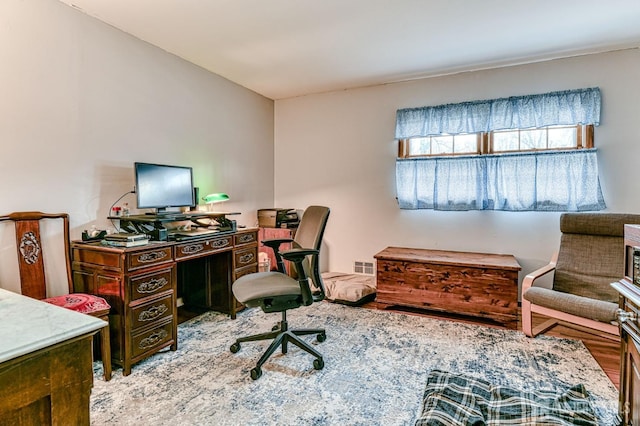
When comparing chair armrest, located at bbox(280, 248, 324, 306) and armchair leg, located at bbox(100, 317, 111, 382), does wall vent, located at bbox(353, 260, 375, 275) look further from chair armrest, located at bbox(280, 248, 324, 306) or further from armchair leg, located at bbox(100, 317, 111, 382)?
armchair leg, located at bbox(100, 317, 111, 382)

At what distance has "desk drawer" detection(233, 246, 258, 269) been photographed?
10.4 feet

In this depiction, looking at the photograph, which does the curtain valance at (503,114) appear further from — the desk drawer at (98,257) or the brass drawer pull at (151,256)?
the desk drawer at (98,257)

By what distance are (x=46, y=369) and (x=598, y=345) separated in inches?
132

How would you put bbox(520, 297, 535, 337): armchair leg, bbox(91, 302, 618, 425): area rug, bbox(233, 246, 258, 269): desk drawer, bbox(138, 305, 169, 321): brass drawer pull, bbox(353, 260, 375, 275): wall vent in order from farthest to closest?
bbox(353, 260, 375, 275): wall vent → bbox(233, 246, 258, 269): desk drawer → bbox(520, 297, 535, 337): armchair leg → bbox(138, 305, 169, 321): brass drawer pull → bbox(91, 302, 618, 425): area rug

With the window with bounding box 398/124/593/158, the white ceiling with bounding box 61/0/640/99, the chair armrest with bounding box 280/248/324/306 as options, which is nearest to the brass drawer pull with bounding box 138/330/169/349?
the chair armrest with bounding box 280/248/324/306

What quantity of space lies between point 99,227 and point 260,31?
2.01 m

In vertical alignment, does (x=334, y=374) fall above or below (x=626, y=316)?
below

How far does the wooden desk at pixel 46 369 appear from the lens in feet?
2.35

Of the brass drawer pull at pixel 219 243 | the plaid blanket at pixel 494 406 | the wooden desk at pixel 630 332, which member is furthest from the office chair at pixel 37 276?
the wooden desk at pixel 630 332

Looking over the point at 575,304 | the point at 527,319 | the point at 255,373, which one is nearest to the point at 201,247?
the point at 255,373

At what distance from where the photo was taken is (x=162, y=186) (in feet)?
9.12

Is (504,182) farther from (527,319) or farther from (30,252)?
(30,252)

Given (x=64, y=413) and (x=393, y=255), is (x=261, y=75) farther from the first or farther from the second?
(x=64, y=413)

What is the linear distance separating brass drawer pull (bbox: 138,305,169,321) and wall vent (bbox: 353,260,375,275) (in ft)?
8.15
